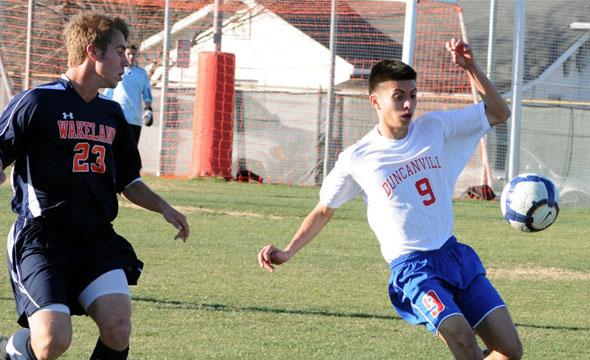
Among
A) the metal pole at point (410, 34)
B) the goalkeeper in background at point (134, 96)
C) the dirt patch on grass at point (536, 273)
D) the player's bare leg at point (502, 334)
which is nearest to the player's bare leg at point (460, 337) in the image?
the player's bare leg at point (502, 334)

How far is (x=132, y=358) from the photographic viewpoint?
6160mm

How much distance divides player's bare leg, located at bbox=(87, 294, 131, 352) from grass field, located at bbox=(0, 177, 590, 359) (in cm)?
A: 136

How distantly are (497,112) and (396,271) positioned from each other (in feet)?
3.19

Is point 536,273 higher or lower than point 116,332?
lower

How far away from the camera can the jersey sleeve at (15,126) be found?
4969 mm

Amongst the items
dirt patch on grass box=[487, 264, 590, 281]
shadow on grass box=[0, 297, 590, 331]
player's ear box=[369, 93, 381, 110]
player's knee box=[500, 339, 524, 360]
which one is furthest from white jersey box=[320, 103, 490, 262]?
dirt patch on grass box=[487, 264, 590, 281]

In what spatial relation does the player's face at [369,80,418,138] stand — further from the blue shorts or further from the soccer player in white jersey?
the blue shorts

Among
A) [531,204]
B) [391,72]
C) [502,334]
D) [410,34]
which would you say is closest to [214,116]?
[410,34]

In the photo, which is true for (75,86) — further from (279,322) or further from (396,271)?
(279,322)

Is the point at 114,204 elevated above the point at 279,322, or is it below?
above

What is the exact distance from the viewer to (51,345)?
4.68 meters

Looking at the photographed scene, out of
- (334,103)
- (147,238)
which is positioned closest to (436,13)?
(334,103)

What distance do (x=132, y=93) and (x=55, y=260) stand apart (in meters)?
9.83

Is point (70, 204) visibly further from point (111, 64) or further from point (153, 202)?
point (111, 64)
